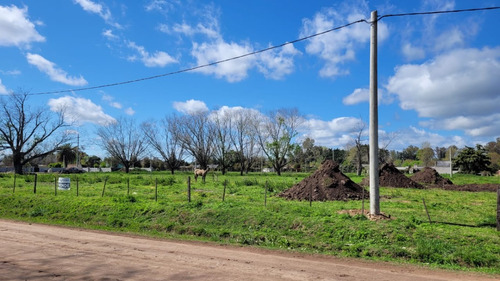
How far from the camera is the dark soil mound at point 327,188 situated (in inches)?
884

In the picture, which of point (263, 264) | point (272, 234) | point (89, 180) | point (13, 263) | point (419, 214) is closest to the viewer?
point (13, 263)

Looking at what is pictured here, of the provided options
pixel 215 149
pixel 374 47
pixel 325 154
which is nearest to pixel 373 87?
pixel 374 47

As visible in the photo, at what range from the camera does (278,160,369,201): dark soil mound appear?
22453 mm

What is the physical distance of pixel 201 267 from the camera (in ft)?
27.7

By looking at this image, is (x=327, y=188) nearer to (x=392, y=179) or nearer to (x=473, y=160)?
(x=392, y=179)

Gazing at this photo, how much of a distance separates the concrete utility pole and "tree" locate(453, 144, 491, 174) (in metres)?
72.8

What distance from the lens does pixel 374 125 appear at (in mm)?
13883

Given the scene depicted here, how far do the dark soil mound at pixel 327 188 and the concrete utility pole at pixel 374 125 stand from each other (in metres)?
8.19

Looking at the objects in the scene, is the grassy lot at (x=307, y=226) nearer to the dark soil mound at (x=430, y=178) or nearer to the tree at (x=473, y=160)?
the dark soil mound at (x=430, y=178)

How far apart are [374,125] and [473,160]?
240ft

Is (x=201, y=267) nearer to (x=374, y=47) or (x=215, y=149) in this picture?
(x=374, y=47)

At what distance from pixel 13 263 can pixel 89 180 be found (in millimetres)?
35452

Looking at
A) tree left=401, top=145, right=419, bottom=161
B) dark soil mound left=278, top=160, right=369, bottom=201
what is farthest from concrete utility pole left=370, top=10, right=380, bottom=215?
tree left=401, top=145, right=419, bottom=161

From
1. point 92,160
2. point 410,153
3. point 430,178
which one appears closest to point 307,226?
point 430,178
